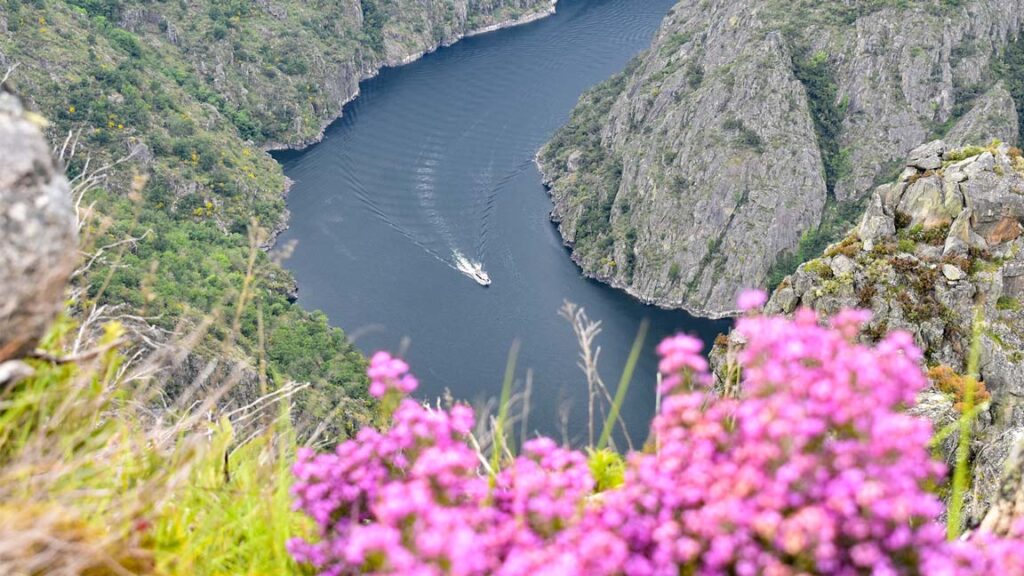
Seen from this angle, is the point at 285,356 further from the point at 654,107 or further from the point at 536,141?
the point at 654,107

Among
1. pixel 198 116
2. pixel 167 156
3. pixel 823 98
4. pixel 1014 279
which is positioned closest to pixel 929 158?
pixel 1014 279

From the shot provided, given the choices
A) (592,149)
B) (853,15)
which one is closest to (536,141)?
(592,149)

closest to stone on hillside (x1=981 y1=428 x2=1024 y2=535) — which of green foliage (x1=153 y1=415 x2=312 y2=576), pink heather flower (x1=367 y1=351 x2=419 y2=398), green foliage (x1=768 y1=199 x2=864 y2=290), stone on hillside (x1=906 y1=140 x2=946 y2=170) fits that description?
pink heather flower (x1=367 y1=351 x2=419 y2=398)

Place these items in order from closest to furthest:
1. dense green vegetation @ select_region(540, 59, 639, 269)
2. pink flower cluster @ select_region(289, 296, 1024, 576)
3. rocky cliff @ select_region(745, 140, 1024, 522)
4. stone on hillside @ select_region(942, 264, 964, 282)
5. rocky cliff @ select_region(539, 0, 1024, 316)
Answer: pink flower cluster @ select_region(289, 296, 1024, 576) → rocky cliff @ select_region(745, 140, 1024, 522) → stone on hillside @ select_region(942, 264, 964, 282) → dense green vegetation @ select_region(540, 59, 639, 269) → rocky cliff @ select_region(539, 0, 1024, 316)

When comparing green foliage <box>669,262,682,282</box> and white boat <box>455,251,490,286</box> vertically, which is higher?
white boat <box>455,251,490,286</box>

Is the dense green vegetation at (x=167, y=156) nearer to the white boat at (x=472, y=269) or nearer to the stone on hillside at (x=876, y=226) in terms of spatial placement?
the white boat at (x=472, y=269)

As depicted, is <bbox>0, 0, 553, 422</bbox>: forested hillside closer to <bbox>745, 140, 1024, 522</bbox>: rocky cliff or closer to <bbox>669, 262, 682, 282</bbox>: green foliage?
<bbox>745, 140, 1024, 522</bbox>: rocky cliff

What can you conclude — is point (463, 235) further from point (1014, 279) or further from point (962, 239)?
point (1014, 279)
